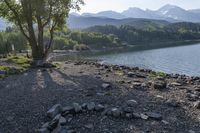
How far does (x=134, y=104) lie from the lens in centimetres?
2223

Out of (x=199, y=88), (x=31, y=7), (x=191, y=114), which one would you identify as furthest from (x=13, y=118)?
(x=31, y=7)

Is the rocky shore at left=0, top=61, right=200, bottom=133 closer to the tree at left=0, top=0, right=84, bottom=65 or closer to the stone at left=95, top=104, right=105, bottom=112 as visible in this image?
the stone at left=95, top=104, right=105, bottom=112

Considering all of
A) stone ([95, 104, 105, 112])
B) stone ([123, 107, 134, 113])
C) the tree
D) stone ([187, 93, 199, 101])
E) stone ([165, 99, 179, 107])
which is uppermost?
the tree

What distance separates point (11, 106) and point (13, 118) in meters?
2.54

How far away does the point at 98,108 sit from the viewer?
67.2 feet

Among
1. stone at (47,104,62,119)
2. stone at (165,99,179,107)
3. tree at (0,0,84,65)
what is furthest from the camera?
tree at (0,0,84,65)

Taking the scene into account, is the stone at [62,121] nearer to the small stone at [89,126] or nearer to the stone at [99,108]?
the small stone at [89,126]

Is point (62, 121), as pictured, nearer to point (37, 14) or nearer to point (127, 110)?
point (127, 110)

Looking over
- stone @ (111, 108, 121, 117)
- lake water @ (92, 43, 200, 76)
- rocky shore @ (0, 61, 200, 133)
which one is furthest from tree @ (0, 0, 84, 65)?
lake water @ (92, 43, 200, 76)

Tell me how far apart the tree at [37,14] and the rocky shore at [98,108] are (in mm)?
22360

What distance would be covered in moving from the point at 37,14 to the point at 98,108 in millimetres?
33390

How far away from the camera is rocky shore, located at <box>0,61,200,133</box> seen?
1827 cm

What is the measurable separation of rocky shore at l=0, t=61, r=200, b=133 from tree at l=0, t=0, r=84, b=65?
73.4 feet

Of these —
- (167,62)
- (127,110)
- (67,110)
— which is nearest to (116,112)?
(127,110)
